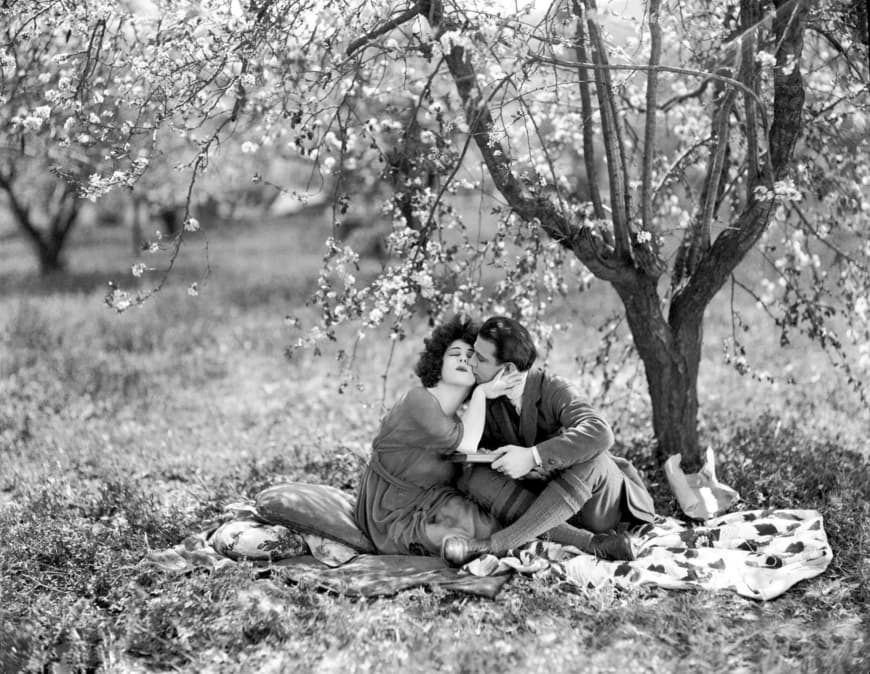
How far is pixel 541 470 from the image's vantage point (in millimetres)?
4906

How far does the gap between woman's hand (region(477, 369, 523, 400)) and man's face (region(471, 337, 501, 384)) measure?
0.03 m

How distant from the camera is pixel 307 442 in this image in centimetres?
734

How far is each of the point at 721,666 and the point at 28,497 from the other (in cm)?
428

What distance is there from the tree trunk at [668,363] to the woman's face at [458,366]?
1275 mm

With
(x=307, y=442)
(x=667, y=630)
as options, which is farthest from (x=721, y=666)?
(x=307, y=442)

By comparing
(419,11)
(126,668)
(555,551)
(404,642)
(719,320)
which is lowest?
(126,668)

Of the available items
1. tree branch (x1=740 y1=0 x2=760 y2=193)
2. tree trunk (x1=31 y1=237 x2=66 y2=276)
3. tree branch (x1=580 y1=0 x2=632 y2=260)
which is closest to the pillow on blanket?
tree branch (x1=580 y1=0 x2=632 y2=260)

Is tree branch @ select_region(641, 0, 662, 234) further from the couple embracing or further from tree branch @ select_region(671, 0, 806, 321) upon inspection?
the couple embracing

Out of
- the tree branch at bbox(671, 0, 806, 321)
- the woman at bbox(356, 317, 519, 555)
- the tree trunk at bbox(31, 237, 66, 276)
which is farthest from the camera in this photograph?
the tree trunk at bbox(31, 237, 66, 276)

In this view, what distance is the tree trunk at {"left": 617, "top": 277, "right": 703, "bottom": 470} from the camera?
19.0ft

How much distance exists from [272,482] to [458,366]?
77.7 inches

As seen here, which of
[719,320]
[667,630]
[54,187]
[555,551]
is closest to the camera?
[667,630]

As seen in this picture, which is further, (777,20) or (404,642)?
(777,20)

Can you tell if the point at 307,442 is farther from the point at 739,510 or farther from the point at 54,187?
the point at 54,187
